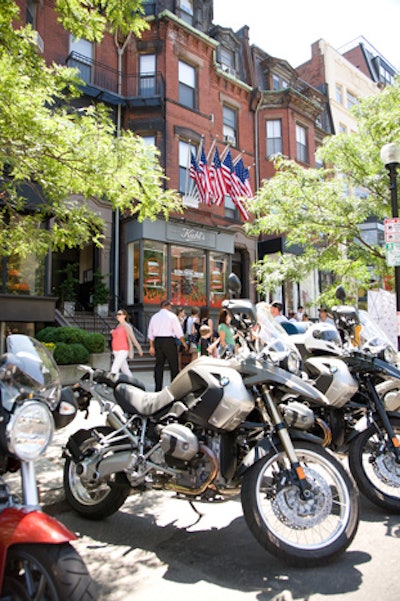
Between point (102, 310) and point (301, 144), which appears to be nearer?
point (102, 310)

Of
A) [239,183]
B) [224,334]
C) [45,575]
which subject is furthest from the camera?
[239,183]

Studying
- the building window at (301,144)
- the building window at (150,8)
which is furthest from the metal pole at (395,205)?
the building window at (301,144)

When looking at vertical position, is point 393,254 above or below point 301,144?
below

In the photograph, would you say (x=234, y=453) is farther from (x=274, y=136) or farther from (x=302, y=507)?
(x=274, y=136)

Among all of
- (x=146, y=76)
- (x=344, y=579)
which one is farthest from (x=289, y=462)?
(x=146, y=76)

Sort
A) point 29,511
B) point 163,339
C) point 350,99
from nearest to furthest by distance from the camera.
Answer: point 29,511
point 163,339
point 350,99

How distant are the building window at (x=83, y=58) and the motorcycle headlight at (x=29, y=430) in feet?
58.0

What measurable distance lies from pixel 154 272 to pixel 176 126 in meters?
6.30

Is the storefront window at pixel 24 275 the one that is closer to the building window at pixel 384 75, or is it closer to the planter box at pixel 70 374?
the planter box at pixel 70 374

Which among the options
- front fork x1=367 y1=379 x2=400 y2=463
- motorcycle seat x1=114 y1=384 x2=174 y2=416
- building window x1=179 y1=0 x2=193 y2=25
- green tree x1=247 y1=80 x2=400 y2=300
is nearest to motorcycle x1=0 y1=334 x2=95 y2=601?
motorcycle seat x1=114 y1=384 x2=174 y2=416

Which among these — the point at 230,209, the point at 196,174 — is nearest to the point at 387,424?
the point at 196,174

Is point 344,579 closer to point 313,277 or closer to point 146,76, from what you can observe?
point 146,76

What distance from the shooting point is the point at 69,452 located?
11.7ft

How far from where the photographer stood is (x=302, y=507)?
2.79 m
